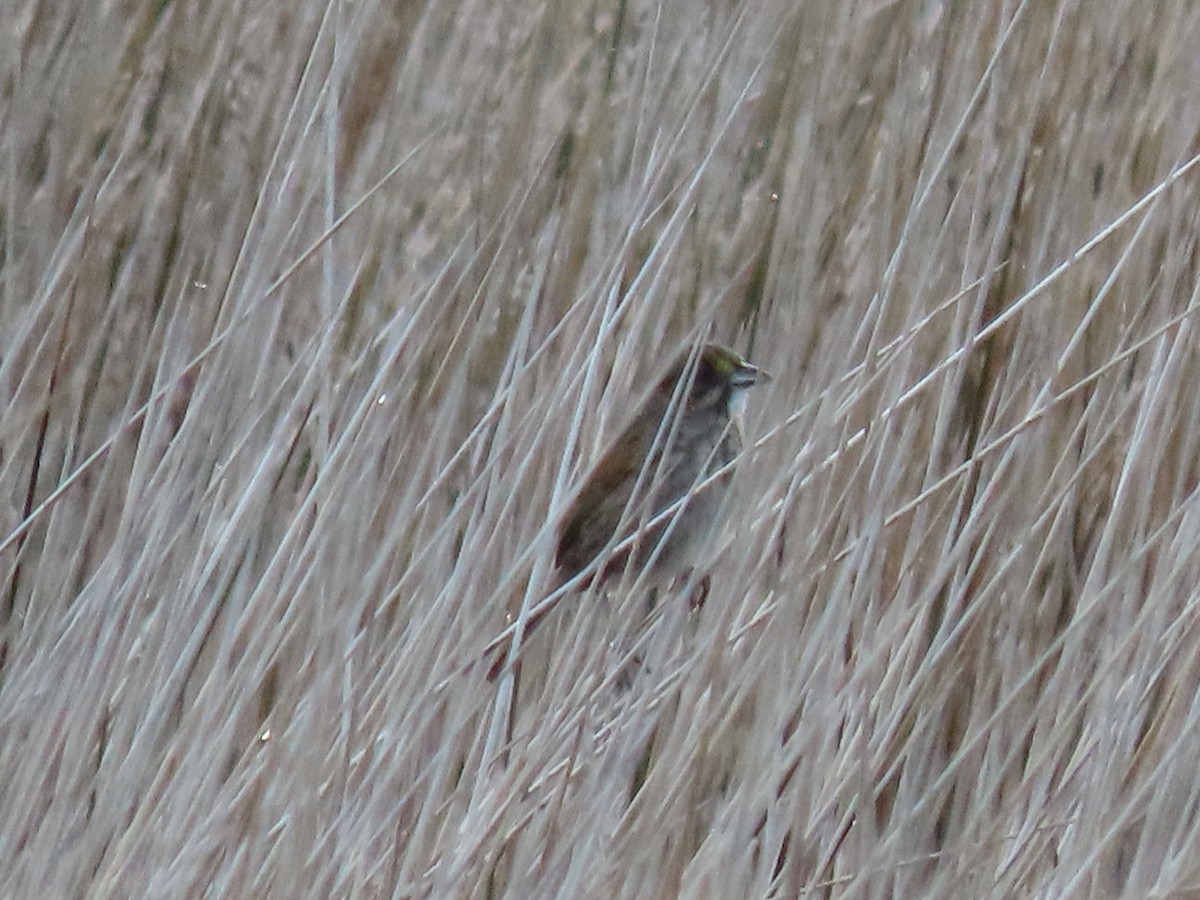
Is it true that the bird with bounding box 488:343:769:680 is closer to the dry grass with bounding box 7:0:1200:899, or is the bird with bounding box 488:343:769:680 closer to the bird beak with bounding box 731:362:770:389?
the bird beak with bounding box 731:362:770:389

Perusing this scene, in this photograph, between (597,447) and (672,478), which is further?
(672,478)

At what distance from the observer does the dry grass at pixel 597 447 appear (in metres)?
1.56

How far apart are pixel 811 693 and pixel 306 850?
0.46 meters

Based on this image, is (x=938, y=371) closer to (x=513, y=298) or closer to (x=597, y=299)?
(x=597, y=299)

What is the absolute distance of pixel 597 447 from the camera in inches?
65.7

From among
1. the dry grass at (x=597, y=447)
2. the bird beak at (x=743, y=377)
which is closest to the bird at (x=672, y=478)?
the bird beak at (x=743, y=377)

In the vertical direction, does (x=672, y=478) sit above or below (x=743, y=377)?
below

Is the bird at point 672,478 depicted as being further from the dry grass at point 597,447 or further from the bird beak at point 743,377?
the dry grass at point 597,447

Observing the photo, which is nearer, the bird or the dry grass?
the dry grass

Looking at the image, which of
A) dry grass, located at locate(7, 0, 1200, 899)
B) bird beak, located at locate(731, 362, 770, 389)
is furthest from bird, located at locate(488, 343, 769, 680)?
dry grass, located at locate(7, 0, 1200, 899)

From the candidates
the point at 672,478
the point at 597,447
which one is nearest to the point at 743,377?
→ the point at 672,478

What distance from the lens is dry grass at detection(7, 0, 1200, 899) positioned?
156 cm

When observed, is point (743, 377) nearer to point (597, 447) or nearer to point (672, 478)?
point (672, 478)

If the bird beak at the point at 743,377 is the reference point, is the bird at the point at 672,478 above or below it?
below
